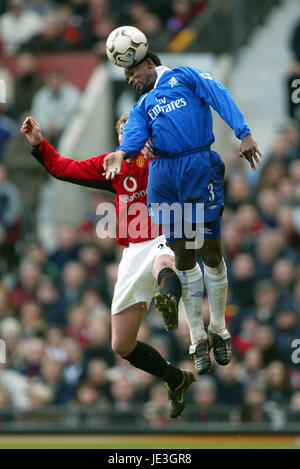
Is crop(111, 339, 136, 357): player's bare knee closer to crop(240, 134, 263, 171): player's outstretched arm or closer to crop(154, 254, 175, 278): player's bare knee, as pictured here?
crop(154, 254, 175, 278): player's bare knee

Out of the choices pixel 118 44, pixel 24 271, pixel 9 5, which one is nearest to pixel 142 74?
pixel 118 44

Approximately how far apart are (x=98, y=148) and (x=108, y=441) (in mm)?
5323

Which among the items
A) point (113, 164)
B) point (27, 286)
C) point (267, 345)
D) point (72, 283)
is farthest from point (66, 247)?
point (113, 164)

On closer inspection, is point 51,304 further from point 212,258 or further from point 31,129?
point 212,258

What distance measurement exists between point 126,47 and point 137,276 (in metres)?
1.95

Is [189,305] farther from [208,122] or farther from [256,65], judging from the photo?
[256,65]

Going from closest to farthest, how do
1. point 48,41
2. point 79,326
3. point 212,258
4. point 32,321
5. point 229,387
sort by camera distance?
point 212,258 → point 229,387 → point 79,326 → point 32,321 → point 48,41

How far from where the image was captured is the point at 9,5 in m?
18.7

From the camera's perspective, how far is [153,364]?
9.98 meters

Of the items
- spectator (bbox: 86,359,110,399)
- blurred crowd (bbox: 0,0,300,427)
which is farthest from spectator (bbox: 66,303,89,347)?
spectator (bbox: 86,359,110,399)

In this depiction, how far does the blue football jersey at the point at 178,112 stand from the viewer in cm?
877

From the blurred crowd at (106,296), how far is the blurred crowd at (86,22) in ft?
0.15

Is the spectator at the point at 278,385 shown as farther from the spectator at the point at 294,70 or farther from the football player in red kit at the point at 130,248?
the spectator at the point at 294,70

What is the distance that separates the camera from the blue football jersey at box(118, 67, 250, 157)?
8.77 m
